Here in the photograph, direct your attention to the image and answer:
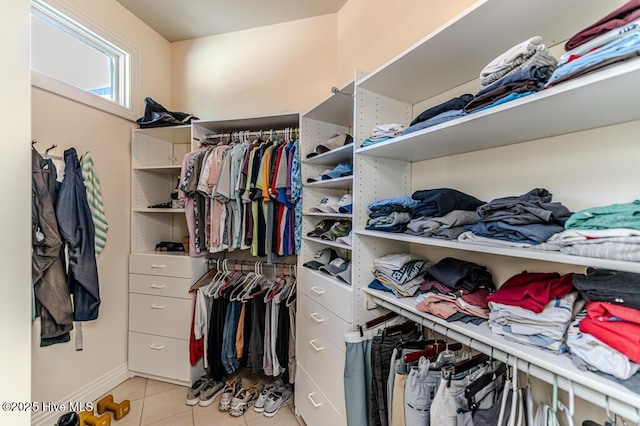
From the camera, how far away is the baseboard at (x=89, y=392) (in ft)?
5.76

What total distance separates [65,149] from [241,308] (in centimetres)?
169

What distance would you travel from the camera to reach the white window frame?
5.98 feet

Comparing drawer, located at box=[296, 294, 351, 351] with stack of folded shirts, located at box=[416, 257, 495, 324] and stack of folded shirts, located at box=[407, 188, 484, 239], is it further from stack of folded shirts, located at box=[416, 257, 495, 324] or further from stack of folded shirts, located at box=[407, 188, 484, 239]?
stack of folded shirts, located at box=[407, 188, 484, 239]

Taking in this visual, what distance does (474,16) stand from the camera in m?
0.83

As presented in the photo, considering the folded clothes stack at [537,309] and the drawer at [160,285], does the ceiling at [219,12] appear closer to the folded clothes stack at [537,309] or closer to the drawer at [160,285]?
the drawer at [160,285]

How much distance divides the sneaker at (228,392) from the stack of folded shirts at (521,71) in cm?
236

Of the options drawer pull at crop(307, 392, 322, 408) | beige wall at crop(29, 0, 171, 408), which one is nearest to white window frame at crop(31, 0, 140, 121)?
beige wall at crop(29, 0, 171, 408)

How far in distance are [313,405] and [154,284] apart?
5.18ft

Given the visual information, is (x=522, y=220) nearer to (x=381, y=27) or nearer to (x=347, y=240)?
(x=347, y=240)

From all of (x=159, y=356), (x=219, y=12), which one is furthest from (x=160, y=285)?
(x=219, y=12)

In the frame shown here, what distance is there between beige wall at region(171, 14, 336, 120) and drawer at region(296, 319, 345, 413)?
1726 millimetres

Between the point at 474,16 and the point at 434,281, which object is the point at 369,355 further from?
the point at 474,16

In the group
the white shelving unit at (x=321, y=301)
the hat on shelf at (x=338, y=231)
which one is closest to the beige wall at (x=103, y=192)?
the white shelving unit at (x=321, y=301)

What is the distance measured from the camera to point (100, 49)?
7.32ft
